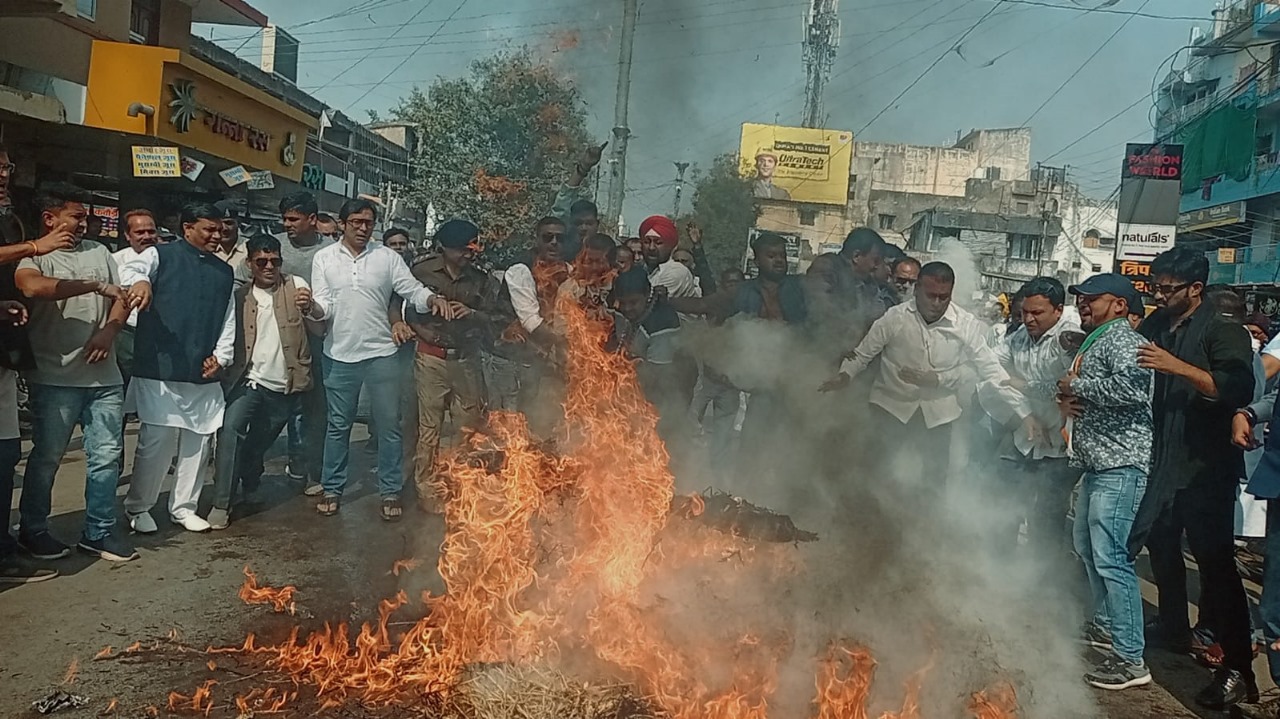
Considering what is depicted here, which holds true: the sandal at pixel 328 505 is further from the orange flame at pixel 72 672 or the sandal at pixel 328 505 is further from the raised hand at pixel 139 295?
the orange flame at pixel 72 672

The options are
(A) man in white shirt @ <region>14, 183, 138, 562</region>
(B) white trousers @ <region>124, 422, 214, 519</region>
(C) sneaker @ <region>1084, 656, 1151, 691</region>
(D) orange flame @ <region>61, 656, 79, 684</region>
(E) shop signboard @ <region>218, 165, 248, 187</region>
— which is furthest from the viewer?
(E) shop signboard @ <region>218, 165, 248, 187</region>

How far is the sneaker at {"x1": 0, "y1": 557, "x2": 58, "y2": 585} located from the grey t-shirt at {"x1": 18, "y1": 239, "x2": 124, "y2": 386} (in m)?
0.99

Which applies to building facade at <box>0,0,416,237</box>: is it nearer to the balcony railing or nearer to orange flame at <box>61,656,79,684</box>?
orange flame at <box>61,656,79,684</box>

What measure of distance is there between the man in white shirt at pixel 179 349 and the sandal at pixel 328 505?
40.9 inches

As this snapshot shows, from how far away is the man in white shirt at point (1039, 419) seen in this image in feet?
19.9

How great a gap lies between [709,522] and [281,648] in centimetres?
215

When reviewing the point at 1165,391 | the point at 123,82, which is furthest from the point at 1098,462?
the point at 123,82

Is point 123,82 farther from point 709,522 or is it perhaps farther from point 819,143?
point 819,143

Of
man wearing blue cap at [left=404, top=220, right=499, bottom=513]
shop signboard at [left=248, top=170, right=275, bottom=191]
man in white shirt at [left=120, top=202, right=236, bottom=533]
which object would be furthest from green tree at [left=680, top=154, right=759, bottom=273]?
man in white shirt at [left=120, top=202, right=236, bottom=533]

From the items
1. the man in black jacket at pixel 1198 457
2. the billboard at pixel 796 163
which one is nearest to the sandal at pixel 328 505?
the man in black jacket at pixel 1198 457

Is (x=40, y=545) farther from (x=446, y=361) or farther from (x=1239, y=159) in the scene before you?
Result: (x=1239, y=159)

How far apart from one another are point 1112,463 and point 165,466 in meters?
5.44

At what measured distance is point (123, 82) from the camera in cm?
1080

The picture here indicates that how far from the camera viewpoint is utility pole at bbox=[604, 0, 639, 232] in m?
10.7
